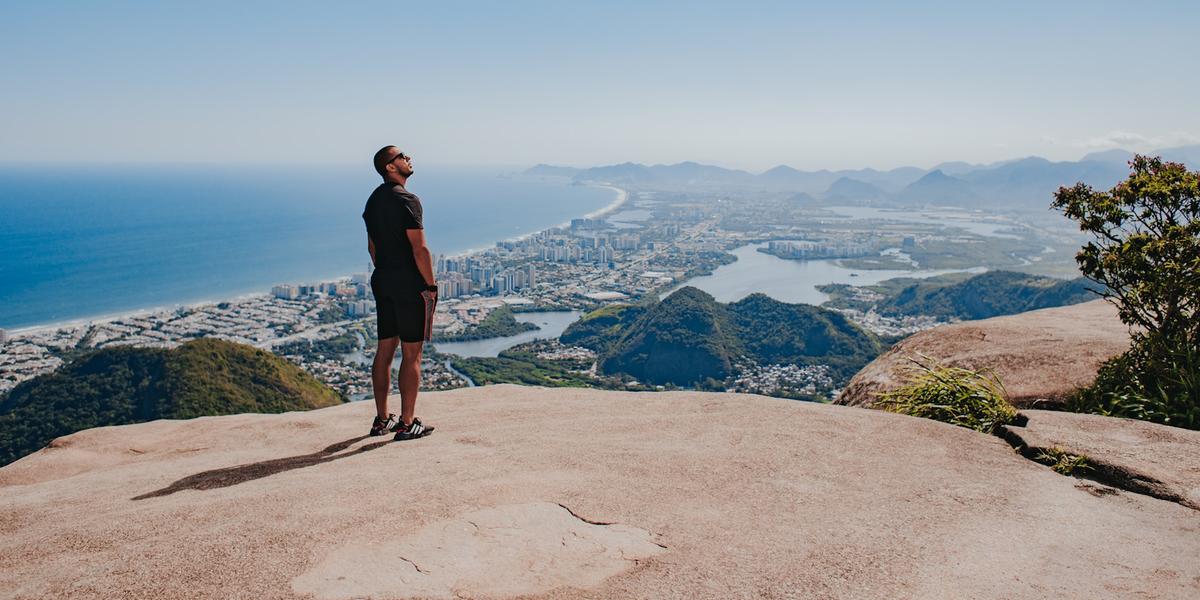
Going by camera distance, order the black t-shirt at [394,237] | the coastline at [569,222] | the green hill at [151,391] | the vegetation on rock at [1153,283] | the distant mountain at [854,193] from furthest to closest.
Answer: the distant mountain at [854,193] < the coastline at [569,222] < the green hill at [151,391] < the vegetation on rock at [1153,283] < the black t-shirt at [394,237]

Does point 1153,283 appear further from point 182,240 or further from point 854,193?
point 854,193

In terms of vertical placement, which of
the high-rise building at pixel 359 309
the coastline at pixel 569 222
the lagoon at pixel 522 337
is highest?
the coastline at pixel 569 222

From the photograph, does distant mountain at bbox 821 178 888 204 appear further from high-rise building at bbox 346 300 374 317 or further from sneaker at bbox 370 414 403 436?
sneaker at bbox 370 414 403 436

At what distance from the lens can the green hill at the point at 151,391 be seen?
20.1 metres

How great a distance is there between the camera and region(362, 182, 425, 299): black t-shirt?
4.09 m

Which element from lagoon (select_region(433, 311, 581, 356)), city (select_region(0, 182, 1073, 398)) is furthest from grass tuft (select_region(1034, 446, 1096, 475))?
lagoon (select_region(433, 311, 581, 356))

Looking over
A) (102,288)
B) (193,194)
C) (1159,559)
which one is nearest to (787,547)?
(1159,559)

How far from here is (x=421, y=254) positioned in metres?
4.15

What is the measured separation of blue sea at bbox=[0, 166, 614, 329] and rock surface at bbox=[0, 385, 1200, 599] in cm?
5194

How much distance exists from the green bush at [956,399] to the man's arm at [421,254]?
367cm

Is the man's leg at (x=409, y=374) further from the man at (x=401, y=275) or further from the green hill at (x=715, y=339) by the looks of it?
the green hill at (x=715, y=339)

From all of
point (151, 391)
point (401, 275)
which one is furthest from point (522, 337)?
→ point (401, 275)

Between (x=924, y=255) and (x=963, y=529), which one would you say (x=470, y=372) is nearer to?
(x=963, y=529)

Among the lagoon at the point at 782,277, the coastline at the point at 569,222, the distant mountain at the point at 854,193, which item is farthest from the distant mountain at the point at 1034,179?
the lagoon at the point at 782,277
